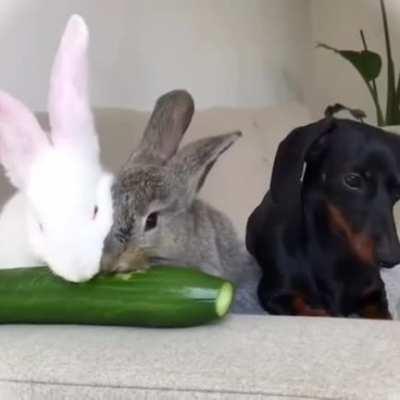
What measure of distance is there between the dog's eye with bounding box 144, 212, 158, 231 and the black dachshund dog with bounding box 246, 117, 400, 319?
189 millimetres

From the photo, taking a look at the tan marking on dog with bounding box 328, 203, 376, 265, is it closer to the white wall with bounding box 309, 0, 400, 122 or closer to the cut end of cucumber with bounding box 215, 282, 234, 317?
the cut end of cucumber with bounding box 215, 282, 234, 317

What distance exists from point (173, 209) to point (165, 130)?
12cm

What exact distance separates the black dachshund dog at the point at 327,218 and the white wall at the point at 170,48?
2.68 feet

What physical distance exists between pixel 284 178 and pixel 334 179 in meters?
0.07

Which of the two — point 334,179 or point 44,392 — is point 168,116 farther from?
point 44,392

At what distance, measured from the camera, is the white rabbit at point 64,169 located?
77cm

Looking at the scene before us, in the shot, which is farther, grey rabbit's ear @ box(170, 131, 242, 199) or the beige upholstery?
grey rabbit's ear @ box(170, 131, 242, 199)

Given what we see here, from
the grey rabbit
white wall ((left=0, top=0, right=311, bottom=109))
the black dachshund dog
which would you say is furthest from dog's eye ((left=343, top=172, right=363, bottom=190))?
white wall ((left=0, top=0, right=311, bottom=109))

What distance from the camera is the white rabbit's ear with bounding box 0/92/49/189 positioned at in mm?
798

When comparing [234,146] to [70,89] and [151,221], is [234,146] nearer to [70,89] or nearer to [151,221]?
[151,221]

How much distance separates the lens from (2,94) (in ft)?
2.61

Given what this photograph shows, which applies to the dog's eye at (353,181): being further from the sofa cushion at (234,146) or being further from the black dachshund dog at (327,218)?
the sofa cushion at (234,146)

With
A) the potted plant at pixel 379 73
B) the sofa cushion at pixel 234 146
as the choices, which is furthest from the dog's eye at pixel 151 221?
the potted plant at pixel 379 73

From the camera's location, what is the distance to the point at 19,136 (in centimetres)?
81
